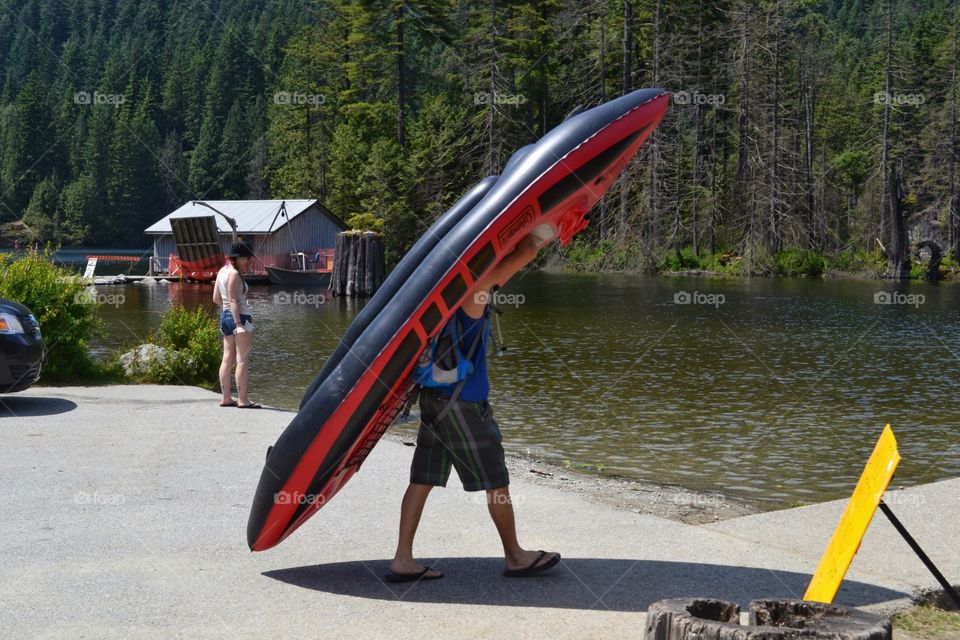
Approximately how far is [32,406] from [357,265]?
33126 millimetres

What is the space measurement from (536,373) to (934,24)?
90.6 meters

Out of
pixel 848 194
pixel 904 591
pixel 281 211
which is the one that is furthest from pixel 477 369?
pixel 848 194

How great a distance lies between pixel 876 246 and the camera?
72000mm

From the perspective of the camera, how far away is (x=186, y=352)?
15.8m

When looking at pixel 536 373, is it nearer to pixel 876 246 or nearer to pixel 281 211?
pixel 281 211

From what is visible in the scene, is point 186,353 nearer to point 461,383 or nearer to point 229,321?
point 229,321

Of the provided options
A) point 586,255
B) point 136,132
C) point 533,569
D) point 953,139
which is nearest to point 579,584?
point 533,569

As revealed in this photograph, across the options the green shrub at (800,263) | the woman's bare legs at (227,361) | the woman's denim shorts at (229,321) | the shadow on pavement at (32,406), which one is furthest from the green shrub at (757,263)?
the shadow on pavement at (32,406)

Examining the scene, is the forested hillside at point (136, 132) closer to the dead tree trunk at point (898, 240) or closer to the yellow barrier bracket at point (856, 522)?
the dead tree trunk at point (898, 240)

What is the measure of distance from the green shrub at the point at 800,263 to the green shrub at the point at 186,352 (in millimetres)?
52628

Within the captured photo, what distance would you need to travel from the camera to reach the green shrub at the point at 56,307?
577 inches

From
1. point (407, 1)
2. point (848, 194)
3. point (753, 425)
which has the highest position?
point (407, 1)

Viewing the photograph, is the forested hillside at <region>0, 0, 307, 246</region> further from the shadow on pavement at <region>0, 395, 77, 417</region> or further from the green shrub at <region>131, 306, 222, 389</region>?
the shadow on pavement at <region>0, 395, 77, 417</region>

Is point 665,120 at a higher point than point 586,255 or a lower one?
higher
